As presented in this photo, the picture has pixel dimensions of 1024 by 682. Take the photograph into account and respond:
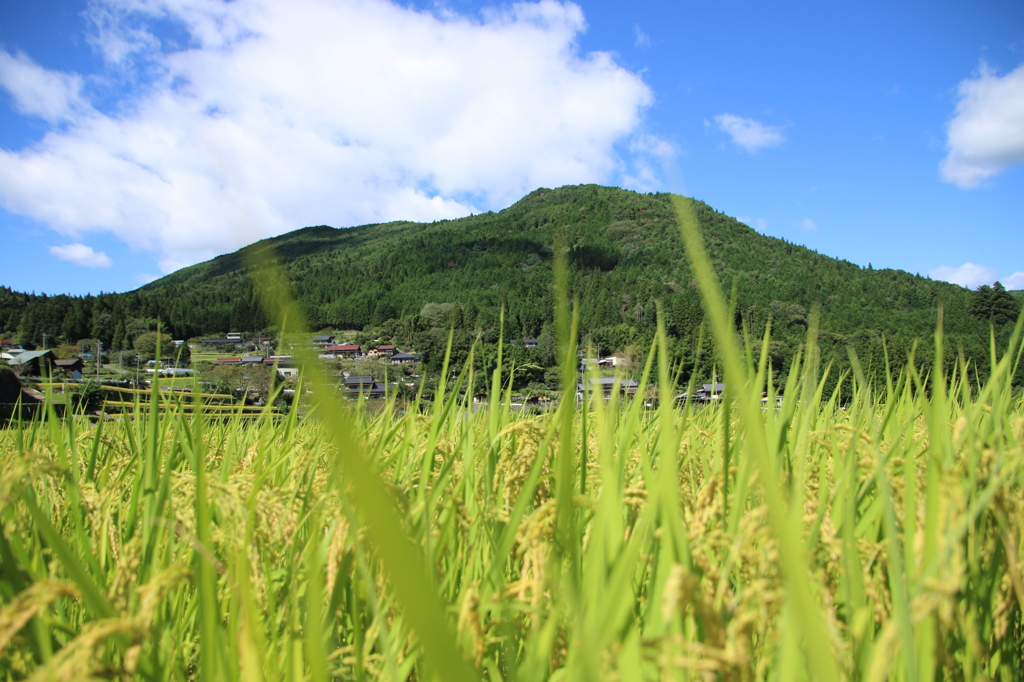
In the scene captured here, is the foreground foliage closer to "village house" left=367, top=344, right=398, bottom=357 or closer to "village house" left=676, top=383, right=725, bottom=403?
"village house" left=676, top=383, right=725, bottom=403

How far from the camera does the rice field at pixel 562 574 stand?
52cm

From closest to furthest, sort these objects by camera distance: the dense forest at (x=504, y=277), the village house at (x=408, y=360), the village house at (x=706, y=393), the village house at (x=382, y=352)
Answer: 1. the village house at (x=706, y=393)
2. the village house at (x=382, y=352)
3. the village house at (x=408, y=360)
4. the dense forest at (x=504, y=277)

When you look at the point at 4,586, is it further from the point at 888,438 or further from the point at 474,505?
the point at 888,438

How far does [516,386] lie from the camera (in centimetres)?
305

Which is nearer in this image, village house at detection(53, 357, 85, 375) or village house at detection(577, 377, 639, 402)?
village house at detection(577, 377, 639, 402)

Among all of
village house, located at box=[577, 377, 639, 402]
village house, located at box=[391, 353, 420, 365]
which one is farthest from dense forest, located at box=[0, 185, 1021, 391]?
village house, located at box=[391, 353, 420, 365]

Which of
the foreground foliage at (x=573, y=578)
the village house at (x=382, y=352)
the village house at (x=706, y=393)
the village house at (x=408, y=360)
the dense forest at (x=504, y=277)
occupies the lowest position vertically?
the foreground foliage at (x=573, y=578)

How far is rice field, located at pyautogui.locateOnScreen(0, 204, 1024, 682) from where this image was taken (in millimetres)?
517

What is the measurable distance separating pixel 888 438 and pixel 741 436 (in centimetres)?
68

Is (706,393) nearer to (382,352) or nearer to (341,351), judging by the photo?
(341,351)

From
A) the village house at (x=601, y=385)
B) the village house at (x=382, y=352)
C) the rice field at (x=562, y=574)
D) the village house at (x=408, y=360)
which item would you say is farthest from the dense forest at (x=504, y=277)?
the village house at (x=408, y=360)

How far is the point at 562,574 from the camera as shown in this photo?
2.61 ft

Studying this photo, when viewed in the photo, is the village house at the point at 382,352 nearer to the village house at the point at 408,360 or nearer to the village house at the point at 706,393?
the village house at the point at 408,360

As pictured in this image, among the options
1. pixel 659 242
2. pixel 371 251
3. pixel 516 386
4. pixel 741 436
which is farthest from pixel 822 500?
pixel 371 251
